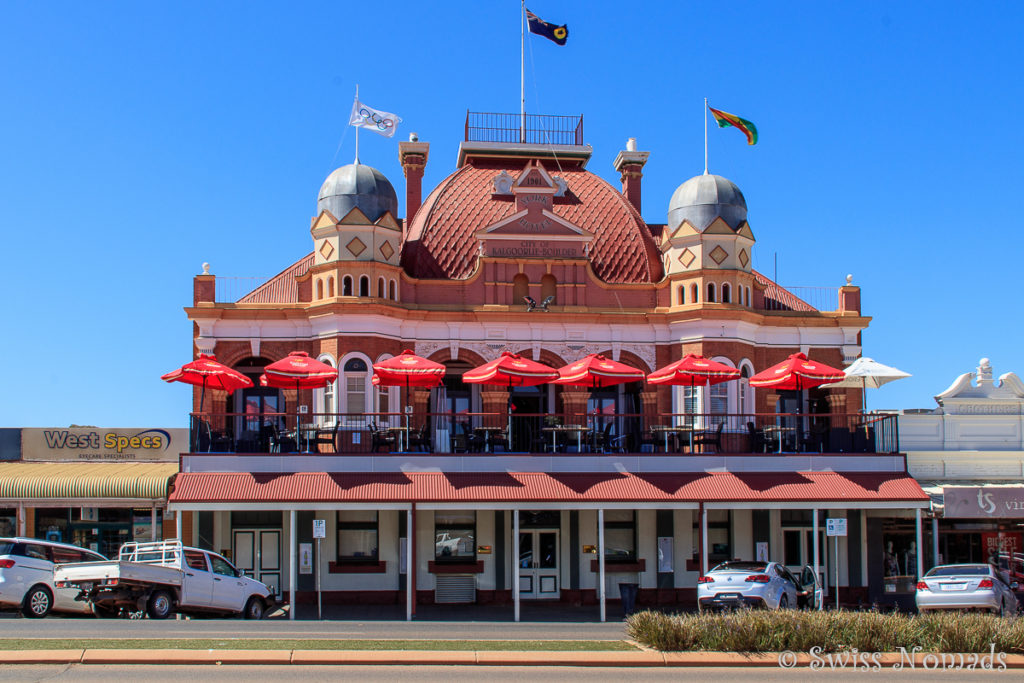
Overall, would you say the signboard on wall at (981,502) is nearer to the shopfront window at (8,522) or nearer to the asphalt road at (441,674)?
the asphalt road at (441,674)

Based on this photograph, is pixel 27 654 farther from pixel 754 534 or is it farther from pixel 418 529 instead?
pixel 754 534

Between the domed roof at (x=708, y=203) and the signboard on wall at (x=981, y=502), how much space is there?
30.5 feet

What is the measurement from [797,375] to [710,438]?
311 centimetres

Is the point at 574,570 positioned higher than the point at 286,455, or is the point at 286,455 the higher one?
the point at 286,455

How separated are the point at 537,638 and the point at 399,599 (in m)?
9.35

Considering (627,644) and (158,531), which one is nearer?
(627,644)

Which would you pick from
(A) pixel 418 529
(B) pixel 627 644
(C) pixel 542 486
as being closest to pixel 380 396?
(A) pixel 418 529

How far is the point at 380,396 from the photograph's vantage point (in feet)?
101

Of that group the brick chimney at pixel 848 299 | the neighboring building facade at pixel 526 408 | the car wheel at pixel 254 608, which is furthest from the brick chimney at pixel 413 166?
the car wheel at pixel 254 608

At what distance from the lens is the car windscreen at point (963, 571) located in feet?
75.8

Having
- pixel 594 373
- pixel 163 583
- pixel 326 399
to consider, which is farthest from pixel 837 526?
pixel 163 583

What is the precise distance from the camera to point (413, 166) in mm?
36750

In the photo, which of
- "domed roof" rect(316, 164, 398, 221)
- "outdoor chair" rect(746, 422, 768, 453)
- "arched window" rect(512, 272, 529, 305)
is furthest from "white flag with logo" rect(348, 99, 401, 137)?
"outdoor chair" rect(746, 422, 768, 453)

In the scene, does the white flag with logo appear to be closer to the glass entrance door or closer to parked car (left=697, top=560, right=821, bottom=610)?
the glass entrance door
